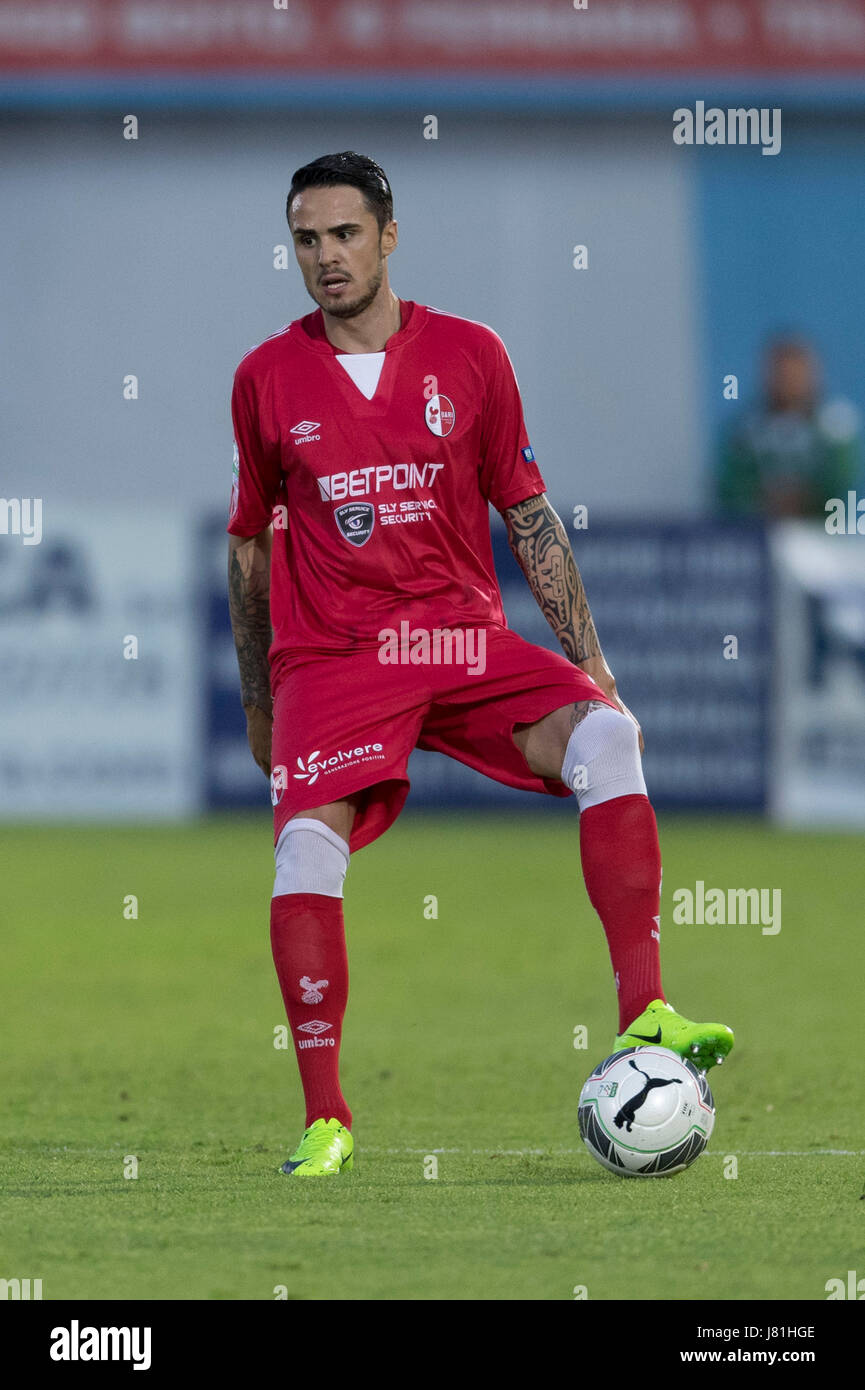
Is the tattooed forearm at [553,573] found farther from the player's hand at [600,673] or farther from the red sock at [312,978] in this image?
the red sock at [312,978]

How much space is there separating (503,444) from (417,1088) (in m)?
1.99

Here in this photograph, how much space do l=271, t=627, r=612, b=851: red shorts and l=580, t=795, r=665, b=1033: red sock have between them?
0.24 meters

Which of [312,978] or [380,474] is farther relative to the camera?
[380,474]

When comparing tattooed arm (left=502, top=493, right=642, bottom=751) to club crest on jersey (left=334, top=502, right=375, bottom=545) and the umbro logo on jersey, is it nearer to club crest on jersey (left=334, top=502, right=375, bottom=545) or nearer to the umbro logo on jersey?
club crest on jersey (left=334, top=502, right=375, bottom=545)

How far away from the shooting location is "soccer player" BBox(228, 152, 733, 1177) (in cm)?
517

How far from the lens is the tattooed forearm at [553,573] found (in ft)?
18.0

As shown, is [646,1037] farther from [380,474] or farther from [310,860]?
[380,474]

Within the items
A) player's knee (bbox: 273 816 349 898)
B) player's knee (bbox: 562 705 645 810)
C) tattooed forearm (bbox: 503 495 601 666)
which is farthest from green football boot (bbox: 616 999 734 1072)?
tattooed forearm (bbox: 503 495 601 666)

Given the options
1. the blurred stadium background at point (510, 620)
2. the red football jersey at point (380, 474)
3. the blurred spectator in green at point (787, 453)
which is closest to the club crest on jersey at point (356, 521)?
the red football jersey at point (380, 474)

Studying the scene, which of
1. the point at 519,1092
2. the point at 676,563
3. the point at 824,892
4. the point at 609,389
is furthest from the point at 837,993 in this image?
the point at 609,389

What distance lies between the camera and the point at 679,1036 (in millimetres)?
4906

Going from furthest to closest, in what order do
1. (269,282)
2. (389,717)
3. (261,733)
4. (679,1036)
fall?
(269,282) < (261,733) < (389,717) < (679,1036)

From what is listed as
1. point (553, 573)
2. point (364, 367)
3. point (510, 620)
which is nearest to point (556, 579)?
point (553, 573)

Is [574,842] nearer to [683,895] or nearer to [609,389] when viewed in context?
[683,895]
